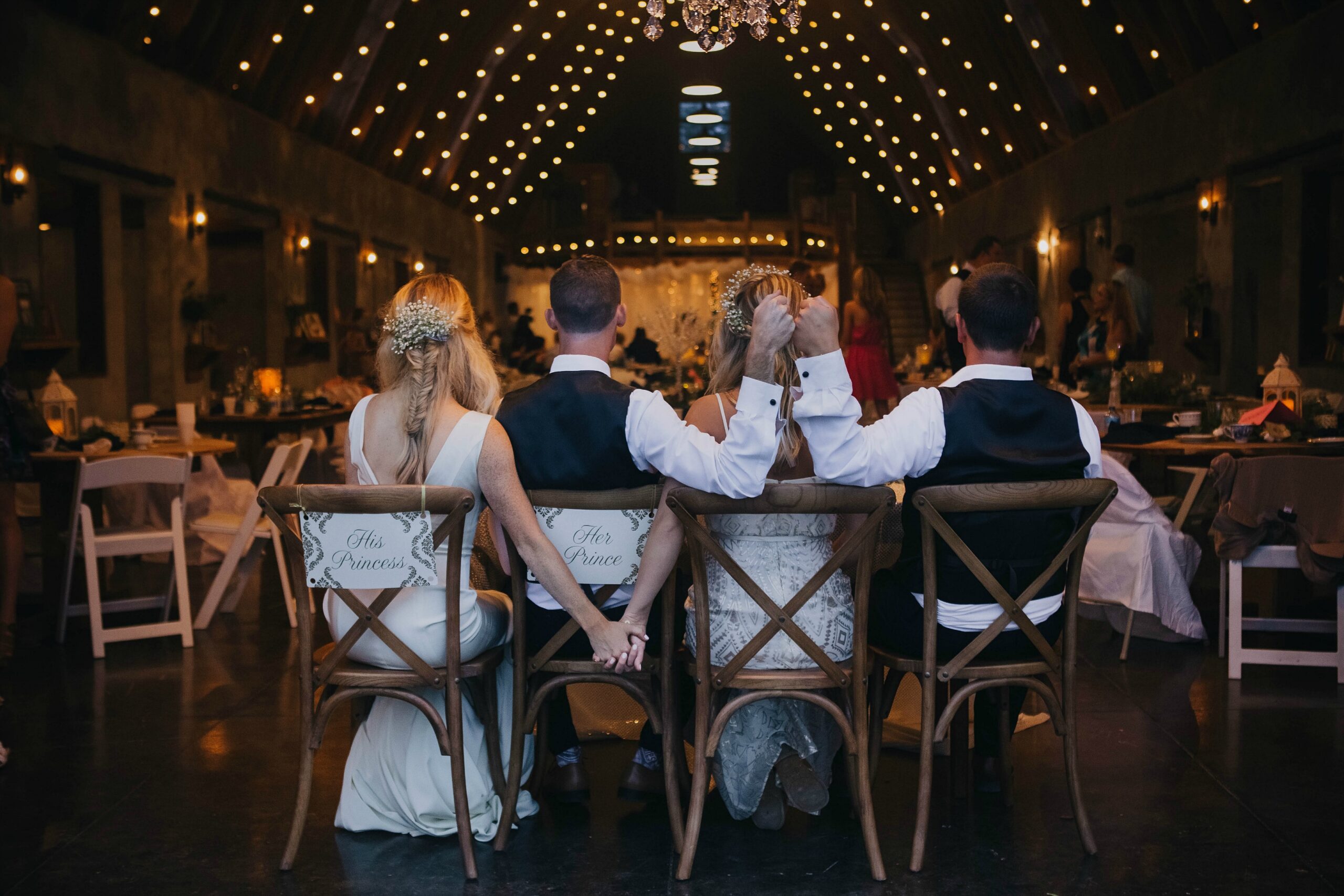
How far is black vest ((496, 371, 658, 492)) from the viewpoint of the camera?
2.85m

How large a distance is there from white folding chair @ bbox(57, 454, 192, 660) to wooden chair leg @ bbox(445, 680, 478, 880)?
2.58m

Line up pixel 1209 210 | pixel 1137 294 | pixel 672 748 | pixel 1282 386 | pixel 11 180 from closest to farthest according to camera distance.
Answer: pixel 672 748
pixel 1282 386
pixel 11 180
pixel 1137 294
pixel 1209 210

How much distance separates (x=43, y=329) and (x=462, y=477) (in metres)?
6.04

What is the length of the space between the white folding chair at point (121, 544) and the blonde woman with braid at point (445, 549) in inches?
87.5

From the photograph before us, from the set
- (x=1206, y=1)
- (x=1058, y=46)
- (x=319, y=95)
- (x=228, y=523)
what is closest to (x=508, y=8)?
(x=319, y=95)

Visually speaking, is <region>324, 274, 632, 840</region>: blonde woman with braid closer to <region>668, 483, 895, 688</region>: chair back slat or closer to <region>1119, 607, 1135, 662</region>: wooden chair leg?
<region>668, 483, 895, 688</region>: chair back slat

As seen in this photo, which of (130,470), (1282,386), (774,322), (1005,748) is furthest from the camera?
(1282,386)

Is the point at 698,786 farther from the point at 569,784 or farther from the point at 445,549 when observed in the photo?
the point at 445,549

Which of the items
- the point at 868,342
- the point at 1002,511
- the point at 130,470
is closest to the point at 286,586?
the point at 130,470

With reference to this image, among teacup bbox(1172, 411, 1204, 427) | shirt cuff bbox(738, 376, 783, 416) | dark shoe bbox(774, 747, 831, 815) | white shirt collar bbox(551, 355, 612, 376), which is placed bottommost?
dark shoe bbox(774, 747, 831, 815)

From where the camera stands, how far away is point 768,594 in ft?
9.04

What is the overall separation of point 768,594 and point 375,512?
88 cm

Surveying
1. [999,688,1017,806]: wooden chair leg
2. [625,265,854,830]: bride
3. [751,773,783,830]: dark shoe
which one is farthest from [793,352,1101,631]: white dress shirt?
[751,773,783,830]: dark shoe

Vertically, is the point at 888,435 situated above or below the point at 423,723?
above
